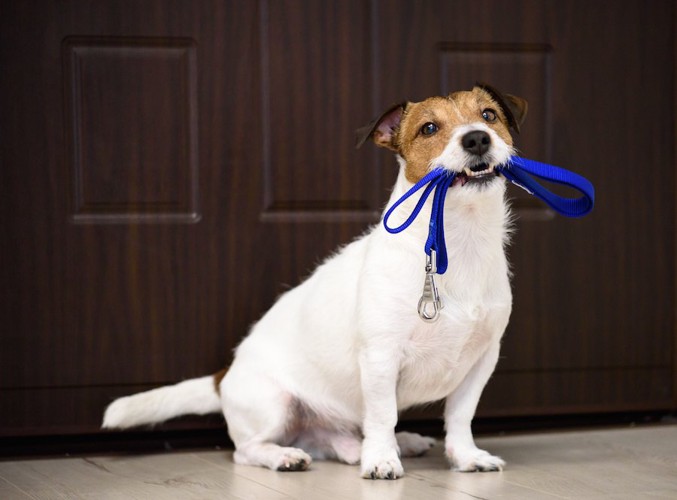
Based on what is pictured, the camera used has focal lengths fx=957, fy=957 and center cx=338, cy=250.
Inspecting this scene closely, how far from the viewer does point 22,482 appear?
7.77ft

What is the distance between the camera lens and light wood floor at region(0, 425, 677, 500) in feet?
7.03

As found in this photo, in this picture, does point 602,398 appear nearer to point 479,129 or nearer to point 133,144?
point 479,129

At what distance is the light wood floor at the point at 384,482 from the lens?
84.4 inches

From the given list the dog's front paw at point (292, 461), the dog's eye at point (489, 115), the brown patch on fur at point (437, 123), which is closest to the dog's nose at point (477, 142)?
the brown patch on fur at point (437, 123)

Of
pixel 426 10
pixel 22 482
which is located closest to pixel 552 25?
pixel 426 10

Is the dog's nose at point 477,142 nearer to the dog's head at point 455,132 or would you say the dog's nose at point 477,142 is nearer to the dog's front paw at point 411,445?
the dog's head at point 455,132

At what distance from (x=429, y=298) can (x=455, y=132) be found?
39 cm

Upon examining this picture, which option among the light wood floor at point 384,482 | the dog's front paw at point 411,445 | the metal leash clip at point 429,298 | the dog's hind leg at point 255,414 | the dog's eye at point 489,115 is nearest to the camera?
the light wood floor at point 384,482

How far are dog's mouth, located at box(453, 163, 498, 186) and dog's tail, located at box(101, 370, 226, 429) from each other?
917 millimetres

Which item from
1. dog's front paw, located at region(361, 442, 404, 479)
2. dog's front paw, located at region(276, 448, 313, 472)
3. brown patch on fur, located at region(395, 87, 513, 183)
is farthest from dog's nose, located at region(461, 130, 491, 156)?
A: dog's front paw, located at region(276, 448, 313, 472)

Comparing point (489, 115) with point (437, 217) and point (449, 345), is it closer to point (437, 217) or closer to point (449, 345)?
point (437, 217)

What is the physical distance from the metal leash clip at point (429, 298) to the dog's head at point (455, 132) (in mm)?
217

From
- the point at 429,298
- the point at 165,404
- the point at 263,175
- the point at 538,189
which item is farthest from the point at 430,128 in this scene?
the point at 165,404

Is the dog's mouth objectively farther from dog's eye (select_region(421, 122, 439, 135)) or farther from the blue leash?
dog's eye (select_region(421, 122, 439, 135))
